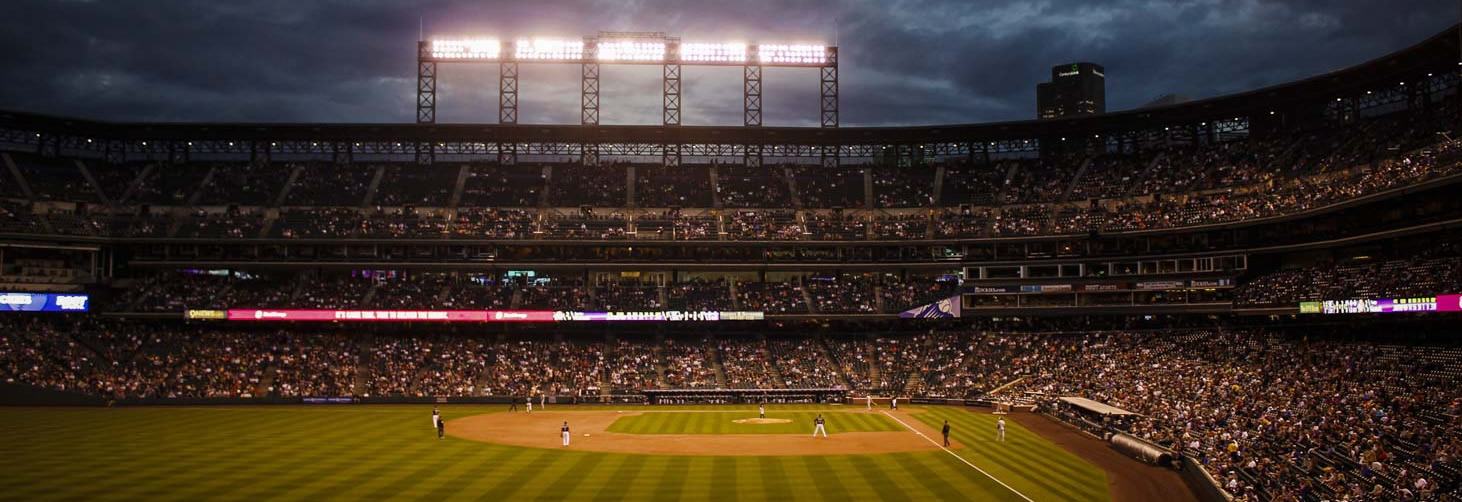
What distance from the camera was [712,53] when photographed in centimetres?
Answer: 8912

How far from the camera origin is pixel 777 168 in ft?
317

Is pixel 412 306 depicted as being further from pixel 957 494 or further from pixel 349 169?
pixel 957 494

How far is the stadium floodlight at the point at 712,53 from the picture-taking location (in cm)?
8894

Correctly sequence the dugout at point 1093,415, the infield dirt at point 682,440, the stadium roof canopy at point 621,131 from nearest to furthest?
the infield dirt at point 682,440 → the dugout at point 1093,415 → the stadium roof canopy at point 621,131

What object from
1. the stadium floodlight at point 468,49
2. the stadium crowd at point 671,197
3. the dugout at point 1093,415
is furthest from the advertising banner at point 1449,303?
the stadium floodlight at point 468,49

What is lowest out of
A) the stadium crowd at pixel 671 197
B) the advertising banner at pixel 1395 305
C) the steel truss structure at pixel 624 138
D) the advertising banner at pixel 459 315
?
the advertising banner at pixel 459 315

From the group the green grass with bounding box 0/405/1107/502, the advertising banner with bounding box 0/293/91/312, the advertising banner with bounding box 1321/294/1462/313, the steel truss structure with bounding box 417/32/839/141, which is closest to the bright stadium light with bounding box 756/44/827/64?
the steel truss structure with bounding box 417/32/839/141

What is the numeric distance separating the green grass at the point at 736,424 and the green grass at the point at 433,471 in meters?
6.58

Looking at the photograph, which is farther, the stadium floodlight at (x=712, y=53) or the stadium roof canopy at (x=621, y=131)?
the stadium floodlight at (x=712, y=53)

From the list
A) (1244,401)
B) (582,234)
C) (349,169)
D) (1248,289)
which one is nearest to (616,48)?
(582,234)

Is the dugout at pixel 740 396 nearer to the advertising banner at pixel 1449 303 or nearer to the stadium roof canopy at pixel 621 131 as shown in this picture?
the stadium roof canopy at pixel 621 131

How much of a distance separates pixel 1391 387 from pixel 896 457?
22.5m

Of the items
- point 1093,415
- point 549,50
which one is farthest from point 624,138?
point 1093,415

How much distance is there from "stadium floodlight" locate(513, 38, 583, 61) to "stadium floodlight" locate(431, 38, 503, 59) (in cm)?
200
